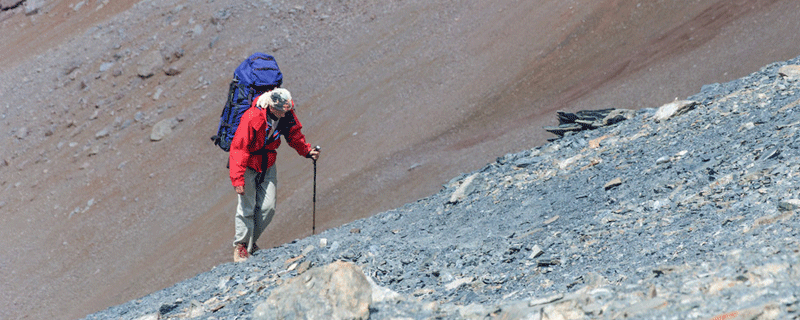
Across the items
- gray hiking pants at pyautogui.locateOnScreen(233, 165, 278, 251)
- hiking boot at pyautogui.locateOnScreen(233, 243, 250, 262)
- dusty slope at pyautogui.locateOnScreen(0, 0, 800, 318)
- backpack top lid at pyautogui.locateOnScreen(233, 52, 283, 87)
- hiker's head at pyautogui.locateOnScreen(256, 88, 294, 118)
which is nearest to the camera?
hiker's head at pyautogui.locateOnScreen(256, 88, 294, 118)

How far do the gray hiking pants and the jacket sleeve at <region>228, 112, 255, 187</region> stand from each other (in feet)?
1.28

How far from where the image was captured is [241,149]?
22.6 ft

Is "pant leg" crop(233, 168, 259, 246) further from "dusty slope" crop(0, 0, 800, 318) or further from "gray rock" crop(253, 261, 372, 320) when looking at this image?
"dusty slope" crop(0, 0, 800, 318)

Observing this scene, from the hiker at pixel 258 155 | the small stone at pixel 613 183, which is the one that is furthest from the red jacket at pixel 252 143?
the small stone at pixel 613 183

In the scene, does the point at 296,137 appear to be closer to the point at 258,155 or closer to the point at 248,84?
the point at 258,155

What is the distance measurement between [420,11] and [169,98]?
19.9 ft

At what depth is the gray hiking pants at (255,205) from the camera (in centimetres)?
741

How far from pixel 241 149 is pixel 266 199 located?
0.85m

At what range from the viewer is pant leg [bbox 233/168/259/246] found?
7.30 meters

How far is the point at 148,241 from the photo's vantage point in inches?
512

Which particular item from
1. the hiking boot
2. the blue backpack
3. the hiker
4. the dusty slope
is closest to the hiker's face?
the hiker

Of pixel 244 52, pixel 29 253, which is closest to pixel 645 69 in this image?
pixel 244 52

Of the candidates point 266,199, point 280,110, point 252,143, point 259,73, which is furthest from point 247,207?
point 259,73

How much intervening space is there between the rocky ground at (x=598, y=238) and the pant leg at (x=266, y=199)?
35 centimetres
